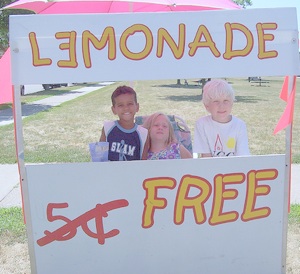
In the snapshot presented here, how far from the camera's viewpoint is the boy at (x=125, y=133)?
9.52 ft

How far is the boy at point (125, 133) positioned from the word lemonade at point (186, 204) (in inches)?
19.2

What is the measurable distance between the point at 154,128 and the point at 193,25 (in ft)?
2.84

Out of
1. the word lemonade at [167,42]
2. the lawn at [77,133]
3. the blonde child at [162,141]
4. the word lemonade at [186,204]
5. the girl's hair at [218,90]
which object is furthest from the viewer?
the lawn at [77,133]

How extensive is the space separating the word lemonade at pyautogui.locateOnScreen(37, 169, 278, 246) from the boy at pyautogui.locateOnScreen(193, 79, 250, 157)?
0.38 meters

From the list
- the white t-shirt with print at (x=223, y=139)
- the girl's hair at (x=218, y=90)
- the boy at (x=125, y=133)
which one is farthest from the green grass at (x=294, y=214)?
the boy at (x=125, y=133)

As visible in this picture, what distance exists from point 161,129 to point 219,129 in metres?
0.41

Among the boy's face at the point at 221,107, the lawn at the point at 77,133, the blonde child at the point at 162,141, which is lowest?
the lawn at the point at 77,133

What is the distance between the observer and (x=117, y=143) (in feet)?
9.62

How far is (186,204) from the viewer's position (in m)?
2.49

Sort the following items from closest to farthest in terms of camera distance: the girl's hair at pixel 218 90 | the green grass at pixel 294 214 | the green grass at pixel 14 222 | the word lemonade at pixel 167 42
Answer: the word lemonade at pixel 167 42, the girl's hair at pixel 218 90, the green grass at pixel 14 222, the green grass at pixel 294 214

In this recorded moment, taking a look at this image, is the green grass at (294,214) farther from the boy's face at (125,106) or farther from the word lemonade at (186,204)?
the boy's face at (125,106)

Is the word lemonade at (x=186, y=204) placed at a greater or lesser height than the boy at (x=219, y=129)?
lesser

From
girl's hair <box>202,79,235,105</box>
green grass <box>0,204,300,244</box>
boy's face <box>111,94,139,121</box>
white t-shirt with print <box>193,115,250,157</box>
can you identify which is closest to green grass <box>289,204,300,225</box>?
green grass <box>0,204,300,244</box>

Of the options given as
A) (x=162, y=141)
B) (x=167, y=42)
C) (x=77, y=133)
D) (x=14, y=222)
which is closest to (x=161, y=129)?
(x=162, y=141)
